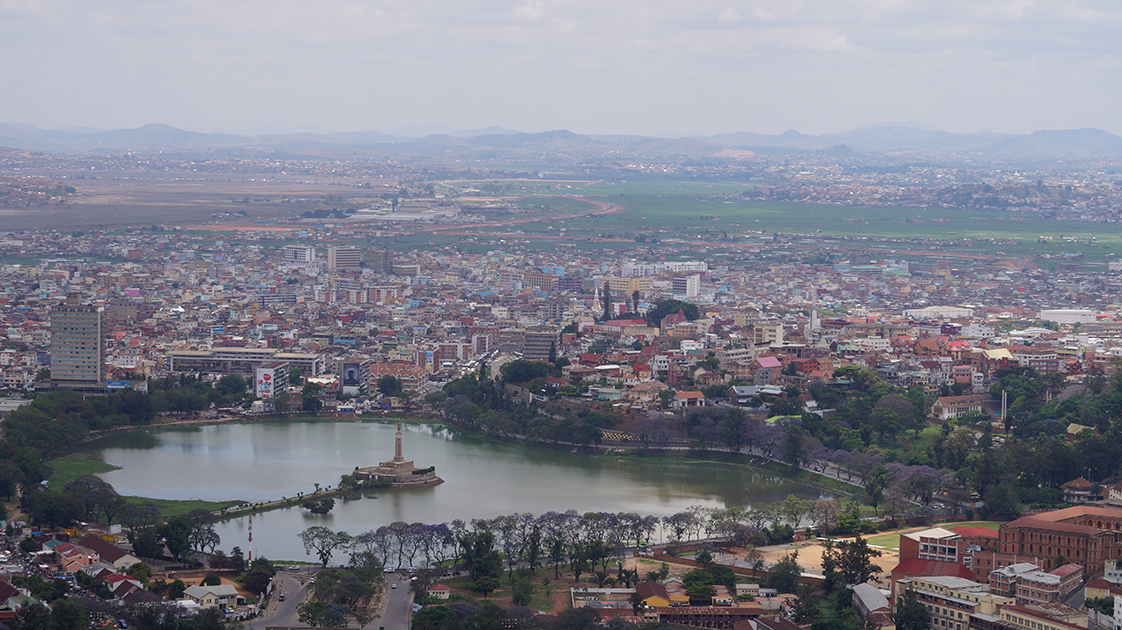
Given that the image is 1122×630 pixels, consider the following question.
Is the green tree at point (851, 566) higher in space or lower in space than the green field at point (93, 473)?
higher

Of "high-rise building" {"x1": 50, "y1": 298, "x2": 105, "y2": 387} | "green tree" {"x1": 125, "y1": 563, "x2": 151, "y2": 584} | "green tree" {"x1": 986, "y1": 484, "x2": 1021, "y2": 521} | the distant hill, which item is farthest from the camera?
the distant hill

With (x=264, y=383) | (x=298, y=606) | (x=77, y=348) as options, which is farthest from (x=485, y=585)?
(x=77, y=348)

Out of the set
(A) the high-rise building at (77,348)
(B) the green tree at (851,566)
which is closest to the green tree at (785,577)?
(B) the green tree at (851,566)

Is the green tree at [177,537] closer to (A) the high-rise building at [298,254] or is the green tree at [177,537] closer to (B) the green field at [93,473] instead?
(B) the green field at [93,473]

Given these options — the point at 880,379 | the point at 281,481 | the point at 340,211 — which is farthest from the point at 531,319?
the point at 340,211

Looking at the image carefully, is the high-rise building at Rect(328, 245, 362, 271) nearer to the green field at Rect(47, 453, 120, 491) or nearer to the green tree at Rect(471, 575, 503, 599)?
the green field at Rect(47, 453, 120, 491)

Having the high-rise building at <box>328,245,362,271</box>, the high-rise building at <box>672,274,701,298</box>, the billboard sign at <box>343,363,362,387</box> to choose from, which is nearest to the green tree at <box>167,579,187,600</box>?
the billboard sign at <box>343,363,362,387</box>
